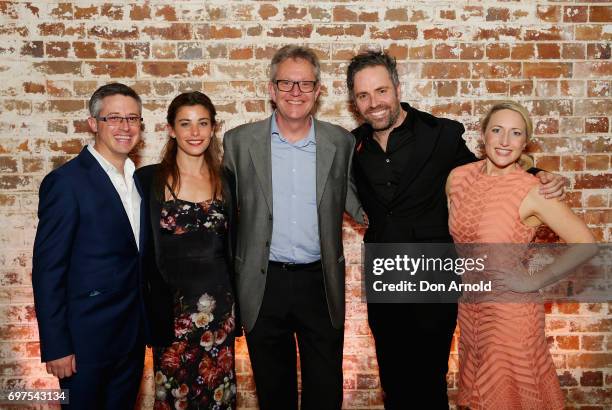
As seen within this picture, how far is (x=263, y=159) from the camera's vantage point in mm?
2375

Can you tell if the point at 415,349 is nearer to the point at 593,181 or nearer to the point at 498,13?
the point at 593,181

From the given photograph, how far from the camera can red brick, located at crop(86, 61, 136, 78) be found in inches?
110

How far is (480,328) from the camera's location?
2.15 meters

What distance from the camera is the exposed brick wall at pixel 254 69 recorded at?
2773 mm

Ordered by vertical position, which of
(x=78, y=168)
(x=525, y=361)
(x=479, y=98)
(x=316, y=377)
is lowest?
(x=316, y=377)

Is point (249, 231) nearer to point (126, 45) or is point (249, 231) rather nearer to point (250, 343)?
point (250, 343)

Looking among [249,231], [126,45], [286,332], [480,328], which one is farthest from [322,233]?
[126,45]

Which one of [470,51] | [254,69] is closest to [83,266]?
[254,69]

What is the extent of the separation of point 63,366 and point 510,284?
1.87 m

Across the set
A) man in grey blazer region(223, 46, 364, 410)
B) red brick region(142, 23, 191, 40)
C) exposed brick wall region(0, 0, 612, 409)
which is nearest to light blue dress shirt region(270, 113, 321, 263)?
man in grey blazer region(223, 46, 364, 410)

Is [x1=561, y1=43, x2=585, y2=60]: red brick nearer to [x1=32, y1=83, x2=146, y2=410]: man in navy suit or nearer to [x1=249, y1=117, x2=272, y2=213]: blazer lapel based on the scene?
[x1=249, y1=117, x2=272, y2=213]: blazer lapel

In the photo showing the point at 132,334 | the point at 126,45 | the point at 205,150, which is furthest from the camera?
the point at 126,45

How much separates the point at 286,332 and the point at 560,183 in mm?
1416

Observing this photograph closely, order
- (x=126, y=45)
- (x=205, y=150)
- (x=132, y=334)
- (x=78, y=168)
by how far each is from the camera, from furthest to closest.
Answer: (x=126, y=45)
(x=205, y=150)
(x=132, y=334)
(x=78, y=168)
